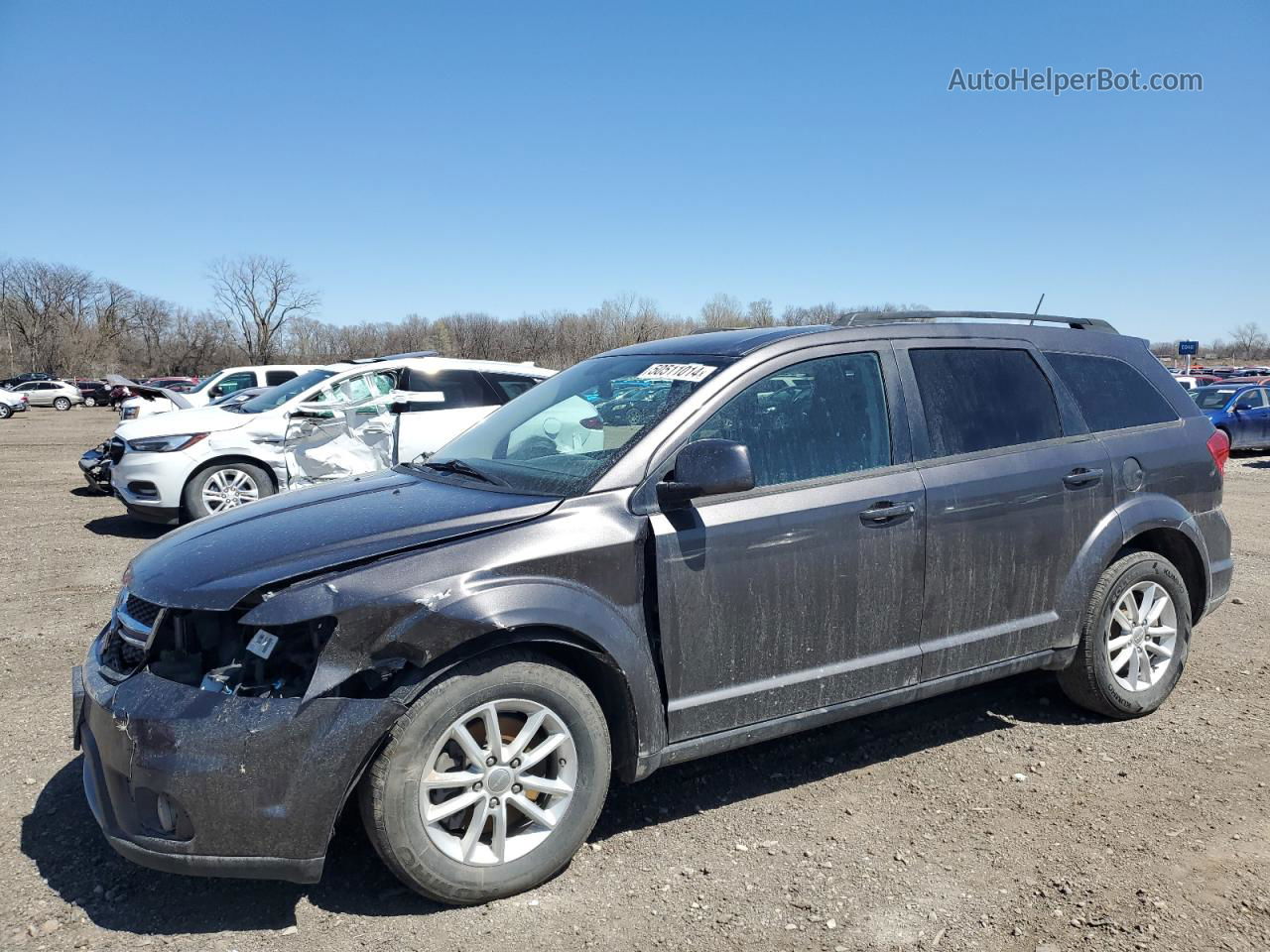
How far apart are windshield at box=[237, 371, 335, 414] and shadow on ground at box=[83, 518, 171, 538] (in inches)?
62.4

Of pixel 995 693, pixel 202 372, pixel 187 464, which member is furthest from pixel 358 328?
pixel 995 693

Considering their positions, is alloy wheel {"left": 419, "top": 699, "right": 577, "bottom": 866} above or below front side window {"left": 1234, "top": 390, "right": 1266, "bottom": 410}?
below

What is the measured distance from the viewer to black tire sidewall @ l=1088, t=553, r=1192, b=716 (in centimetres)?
420

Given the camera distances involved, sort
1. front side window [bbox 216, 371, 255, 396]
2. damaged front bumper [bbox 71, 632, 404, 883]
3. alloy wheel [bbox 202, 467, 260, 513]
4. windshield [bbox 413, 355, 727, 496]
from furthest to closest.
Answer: front side window [bbox 216, 371, 255, 396]
alloy wheel [bbox 202, 467, 260, 513]
windshield [bbox 413, 355, 727, 496]
damaged front bumper [bbox 71, 632, 404, 883]

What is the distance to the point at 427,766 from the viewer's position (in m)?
2.75

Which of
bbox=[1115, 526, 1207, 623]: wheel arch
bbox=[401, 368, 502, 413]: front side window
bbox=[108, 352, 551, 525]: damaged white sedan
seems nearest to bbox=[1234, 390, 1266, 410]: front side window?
bbox=[108, 352, 551, 525]: damaged white sedan

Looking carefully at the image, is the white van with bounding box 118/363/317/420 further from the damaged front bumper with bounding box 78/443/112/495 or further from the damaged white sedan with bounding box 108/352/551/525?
the damaged white sedan with bounding box 108/352/551/525

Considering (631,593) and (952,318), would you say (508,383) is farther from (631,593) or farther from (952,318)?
(631,593)

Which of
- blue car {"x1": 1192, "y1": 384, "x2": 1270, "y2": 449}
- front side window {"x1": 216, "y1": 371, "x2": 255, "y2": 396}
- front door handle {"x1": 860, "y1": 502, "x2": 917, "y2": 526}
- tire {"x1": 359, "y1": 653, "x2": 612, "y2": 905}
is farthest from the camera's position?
front side window {"x1": 216, "y1": 371, "x2": 255, "y2": 396}

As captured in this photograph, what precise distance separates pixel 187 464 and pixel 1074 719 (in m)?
8.21

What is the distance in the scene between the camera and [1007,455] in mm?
3908

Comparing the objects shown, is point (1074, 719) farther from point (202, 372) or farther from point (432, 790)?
point (202, 372)

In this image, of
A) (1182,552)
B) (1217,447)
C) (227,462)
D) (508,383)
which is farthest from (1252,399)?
(227,462)

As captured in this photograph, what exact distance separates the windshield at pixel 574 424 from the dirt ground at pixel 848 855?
1.35 metres
